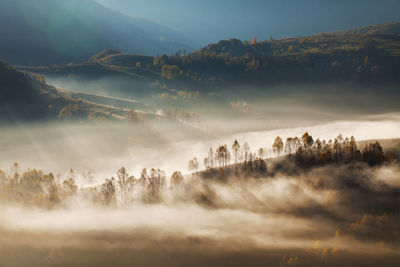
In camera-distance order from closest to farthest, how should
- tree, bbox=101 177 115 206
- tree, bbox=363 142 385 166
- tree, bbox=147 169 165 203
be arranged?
tree, bbox=363 142 385 166 < tree, bbox=147 169 165 203 < tree, bbox=101 177 115 206

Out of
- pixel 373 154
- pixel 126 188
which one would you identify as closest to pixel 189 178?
pixel 126 188

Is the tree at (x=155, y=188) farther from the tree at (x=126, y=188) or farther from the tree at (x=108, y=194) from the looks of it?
the tree at (x=108, y=194)

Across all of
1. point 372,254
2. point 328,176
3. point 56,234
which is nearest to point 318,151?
point 328,176

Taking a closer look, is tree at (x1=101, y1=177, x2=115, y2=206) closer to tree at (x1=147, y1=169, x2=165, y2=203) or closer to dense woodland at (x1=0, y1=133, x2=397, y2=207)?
dense woodland at (x1=0, y1=133, x2=397, y2=207)

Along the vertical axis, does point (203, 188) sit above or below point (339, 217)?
above

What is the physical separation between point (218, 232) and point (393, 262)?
60499mm

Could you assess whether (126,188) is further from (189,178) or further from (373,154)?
(373,154)

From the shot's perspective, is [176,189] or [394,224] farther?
[176,189]

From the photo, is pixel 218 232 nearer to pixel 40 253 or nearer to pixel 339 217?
pixel 339 217

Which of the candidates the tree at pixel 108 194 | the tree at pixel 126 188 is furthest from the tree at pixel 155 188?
the tree at pixel 108 194

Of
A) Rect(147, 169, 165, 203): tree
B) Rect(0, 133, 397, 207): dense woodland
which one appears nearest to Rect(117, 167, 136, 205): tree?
Rect(0, 133, 397, 207): dense woodland

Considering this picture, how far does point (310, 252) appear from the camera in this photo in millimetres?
108375

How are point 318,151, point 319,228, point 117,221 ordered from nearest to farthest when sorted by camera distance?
point 319,228, point 117,221, point 318,151

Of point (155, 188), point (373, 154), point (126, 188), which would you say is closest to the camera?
point (373, 154)
